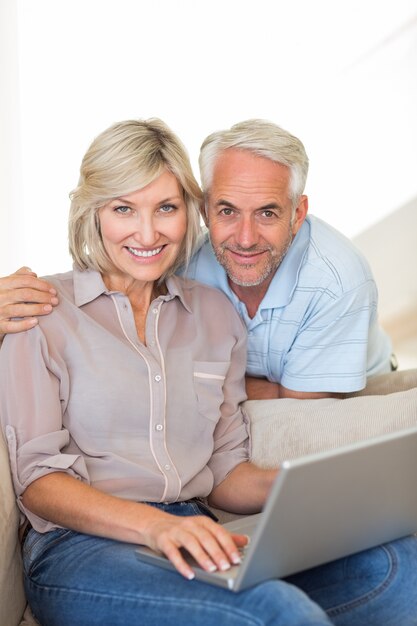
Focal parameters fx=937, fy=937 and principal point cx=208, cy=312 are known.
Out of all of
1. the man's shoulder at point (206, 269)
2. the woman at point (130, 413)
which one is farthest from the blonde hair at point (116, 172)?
the man's shoulder at point (206, 269)

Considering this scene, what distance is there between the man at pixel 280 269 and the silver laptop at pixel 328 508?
67 centimetres

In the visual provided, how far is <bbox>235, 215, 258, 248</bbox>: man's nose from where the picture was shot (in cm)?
205

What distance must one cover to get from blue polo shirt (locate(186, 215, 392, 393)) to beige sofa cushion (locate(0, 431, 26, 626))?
2.44ft

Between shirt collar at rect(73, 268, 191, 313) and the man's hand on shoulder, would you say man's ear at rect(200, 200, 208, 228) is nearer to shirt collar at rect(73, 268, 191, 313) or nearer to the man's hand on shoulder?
shirt collar at rect(73, 268, 191, 313)

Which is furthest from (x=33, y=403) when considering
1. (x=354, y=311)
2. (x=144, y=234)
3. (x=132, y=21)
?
(x=132, y=21)

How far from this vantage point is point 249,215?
6.75 ft

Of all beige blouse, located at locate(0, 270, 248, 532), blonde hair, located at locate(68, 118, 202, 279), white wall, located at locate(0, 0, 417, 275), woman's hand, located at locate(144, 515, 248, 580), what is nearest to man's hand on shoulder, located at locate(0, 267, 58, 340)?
beige blouse, located at locate(0, 270, 248, 532)

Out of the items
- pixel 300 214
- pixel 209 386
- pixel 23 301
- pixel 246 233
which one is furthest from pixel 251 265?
pixel 23 301

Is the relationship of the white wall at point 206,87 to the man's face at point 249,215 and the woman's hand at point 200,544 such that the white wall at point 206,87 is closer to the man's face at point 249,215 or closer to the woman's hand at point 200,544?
the man's face at point 249,215

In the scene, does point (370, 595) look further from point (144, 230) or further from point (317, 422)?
point (144, 230)

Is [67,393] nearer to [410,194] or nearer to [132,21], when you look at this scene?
[132,21]

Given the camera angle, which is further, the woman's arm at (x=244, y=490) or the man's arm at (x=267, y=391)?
the man's arm at (x=267, y=391)

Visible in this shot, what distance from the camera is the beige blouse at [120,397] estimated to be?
168cm

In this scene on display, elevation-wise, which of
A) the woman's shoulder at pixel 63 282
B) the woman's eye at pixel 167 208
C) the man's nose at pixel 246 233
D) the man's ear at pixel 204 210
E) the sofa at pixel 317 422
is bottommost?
the sofa at pixel 317 422
